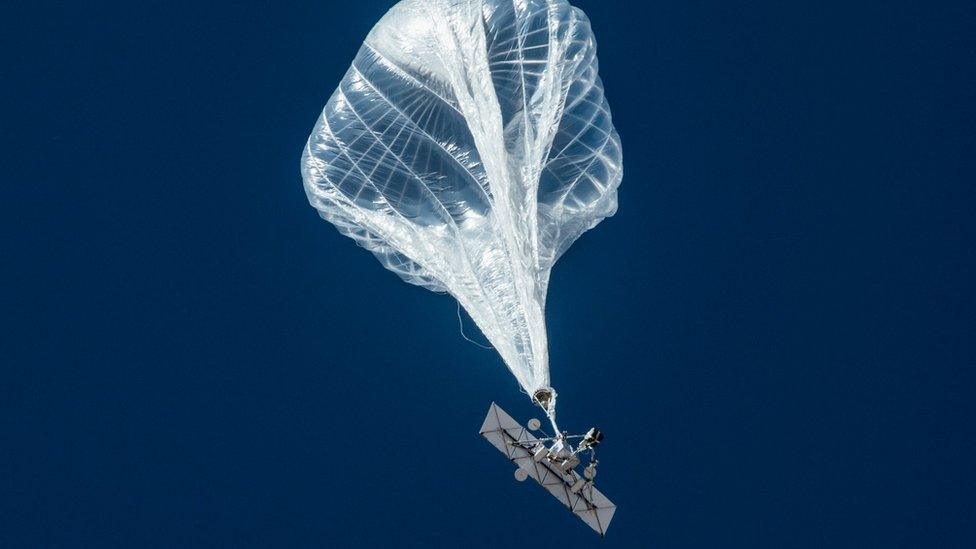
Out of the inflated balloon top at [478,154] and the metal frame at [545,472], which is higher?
the inflated balloon top at [478,154]

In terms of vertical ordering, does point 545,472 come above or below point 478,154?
below

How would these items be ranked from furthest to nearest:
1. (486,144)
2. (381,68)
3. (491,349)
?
1. (491,349)
2. (381,68)
3. (486,144)

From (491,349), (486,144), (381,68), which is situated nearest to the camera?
(486,144)

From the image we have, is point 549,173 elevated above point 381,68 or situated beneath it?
situated beneath

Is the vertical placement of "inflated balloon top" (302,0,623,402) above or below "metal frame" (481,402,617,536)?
above

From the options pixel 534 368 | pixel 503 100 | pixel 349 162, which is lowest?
pixel 534 368

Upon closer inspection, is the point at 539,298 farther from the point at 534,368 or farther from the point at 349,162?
the point at 349,162

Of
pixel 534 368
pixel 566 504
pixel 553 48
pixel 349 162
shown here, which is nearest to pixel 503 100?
pixel 553 48

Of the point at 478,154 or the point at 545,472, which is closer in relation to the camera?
the point at 545,472
